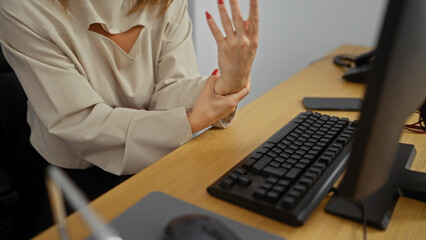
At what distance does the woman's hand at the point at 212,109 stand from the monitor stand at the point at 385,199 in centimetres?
30

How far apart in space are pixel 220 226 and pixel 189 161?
0.79ft

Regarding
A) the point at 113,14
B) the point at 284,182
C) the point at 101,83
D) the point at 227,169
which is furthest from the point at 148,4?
the point at 284,182

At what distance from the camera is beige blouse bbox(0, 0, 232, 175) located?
750mm

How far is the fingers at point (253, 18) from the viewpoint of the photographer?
26.6 inches

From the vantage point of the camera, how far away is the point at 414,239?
0.50 metres

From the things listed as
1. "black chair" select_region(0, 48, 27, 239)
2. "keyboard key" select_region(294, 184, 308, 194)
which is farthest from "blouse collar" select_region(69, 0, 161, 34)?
"keyboard key" select_region(294, 184, 308, 194)

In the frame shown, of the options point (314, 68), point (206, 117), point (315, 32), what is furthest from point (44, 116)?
point (315, 32)

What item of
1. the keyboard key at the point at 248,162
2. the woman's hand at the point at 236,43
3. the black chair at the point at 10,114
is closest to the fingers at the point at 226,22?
the woman's hand at the point at 236,43

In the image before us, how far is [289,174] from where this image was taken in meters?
0.57

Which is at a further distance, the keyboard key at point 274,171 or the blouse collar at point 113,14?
the blouse collar at point 113,14

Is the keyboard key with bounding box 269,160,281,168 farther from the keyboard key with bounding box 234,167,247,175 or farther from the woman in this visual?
the woman

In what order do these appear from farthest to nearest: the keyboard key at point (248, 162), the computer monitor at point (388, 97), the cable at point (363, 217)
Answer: the keyboard key at point (248, 162) < the cable at point (363, 217) < the computer monitor at point (388, 97)

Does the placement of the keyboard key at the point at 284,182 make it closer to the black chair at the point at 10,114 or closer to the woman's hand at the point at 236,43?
the woman's hand at the point at 236,43

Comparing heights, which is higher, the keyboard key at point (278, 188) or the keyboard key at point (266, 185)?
the keyboard key at point (278, 188)
